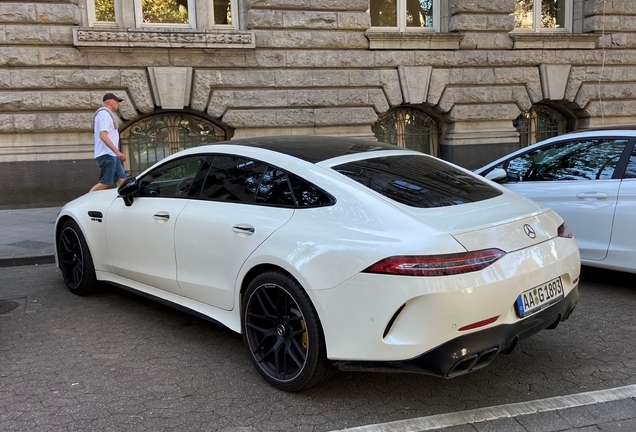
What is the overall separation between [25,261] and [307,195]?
4864 millimetres

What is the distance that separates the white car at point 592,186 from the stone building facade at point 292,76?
250 inches

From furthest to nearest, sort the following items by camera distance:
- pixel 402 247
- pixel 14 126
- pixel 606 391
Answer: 1. pixel 14 126
2. pixel 606 391
3. pixel 402 247

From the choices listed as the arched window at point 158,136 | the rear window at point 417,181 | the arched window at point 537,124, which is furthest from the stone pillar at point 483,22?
the rear window at point 417,181

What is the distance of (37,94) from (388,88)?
21.6 ft

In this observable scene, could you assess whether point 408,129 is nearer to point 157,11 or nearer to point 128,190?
point 157,11

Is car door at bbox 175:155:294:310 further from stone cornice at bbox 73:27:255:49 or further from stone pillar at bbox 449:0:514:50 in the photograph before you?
stone pillar at bbox 449:0:514:50

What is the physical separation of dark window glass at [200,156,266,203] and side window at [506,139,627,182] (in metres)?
3.32

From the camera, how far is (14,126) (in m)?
10.3

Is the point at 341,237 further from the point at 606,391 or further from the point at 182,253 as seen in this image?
the point at 606,391

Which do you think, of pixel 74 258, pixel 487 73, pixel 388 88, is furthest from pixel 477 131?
pixel 74 258

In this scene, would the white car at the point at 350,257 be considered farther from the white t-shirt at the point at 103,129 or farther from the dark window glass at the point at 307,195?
the white t-shirt at the point at 103,129

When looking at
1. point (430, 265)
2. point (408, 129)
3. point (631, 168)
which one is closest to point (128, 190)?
point (430, 265)

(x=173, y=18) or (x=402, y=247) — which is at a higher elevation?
(x=173, y=18)

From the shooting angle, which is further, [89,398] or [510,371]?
[510,371]
